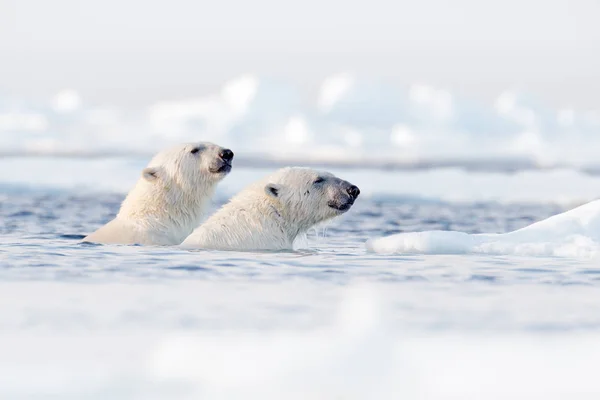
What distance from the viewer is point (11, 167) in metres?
24.1

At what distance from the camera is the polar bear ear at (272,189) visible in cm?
777

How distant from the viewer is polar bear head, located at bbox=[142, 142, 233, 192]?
27.6ft

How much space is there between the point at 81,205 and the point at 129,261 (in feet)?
28.5

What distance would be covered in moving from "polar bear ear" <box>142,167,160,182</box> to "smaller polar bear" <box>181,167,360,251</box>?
0.78m

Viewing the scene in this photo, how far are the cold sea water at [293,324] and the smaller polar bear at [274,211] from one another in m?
0.20

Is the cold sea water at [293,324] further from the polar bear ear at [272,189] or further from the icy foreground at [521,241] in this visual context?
the polar bear ear at [272,189]

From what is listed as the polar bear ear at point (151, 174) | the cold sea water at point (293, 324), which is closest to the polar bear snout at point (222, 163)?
the polar bear ear at point (151, 174)

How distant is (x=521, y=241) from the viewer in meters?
8.02

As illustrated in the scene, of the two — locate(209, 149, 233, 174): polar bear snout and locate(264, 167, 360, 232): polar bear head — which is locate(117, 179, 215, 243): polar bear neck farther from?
locate(264, 167, 360, 232): polar bear head

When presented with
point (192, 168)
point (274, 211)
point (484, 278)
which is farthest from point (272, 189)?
point (484, 278)

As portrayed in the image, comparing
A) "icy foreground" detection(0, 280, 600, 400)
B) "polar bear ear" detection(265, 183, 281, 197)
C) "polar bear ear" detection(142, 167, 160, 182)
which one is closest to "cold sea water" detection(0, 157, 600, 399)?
"icy foreground" detection(0, 280, 600, 400)

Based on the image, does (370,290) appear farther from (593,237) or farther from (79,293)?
(593,237)

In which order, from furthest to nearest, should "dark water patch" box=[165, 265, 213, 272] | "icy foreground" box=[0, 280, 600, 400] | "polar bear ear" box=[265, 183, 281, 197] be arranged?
1. "polar bear ear" box=[265, 183, 281, 197]
2. "dark water patch" box=[165, 265, 213, 272]
3. "icy foreground" box=[0, 280, 600, 400]

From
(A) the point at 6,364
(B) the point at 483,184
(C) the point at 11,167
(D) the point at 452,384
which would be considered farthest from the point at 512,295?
(C) the point at 11,167
